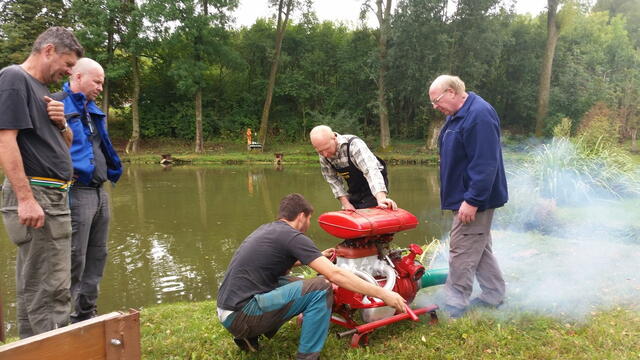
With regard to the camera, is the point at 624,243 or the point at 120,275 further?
the point at 624,243

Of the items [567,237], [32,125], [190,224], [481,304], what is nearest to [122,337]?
[32,125]

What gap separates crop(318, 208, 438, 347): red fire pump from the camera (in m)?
3.16

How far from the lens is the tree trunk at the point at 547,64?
22.0 meters

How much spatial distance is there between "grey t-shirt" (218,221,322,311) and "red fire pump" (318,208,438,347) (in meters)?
0.56

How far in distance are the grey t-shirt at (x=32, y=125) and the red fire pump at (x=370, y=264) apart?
71.3 inches

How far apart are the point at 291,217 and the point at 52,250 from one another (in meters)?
1.45

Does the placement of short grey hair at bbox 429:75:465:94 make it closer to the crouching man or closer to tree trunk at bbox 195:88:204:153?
the crouching man

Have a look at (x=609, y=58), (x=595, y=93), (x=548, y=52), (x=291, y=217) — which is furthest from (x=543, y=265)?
(x=609, y=58)

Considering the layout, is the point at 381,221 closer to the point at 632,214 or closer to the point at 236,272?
the point at 236,272

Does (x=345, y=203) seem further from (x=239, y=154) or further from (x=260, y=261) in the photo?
(x=239, y=154)

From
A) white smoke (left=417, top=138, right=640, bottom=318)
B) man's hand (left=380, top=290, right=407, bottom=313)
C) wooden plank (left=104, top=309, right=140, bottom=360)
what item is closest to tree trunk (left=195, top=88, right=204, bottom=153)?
white smoke (left=417, top=138, right=640, bottom=318)

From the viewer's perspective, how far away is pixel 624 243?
6004mm

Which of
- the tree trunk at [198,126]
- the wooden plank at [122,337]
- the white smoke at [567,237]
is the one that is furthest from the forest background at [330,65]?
the wooden plank at [122,337]

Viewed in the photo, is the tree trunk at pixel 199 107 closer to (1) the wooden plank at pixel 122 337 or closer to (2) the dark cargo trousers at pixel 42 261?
(2) the dark cargo trousers at pixel 42 261
